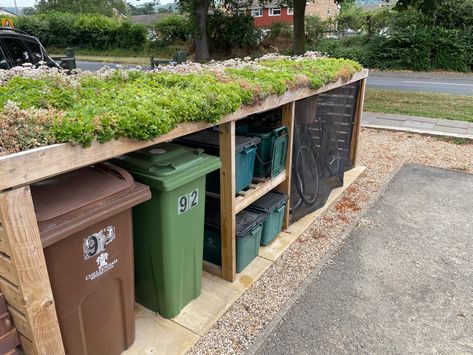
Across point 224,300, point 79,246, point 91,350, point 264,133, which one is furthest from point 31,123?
point 264,133

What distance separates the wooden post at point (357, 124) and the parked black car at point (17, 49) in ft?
16.5

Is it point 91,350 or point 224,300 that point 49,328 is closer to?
point 91,350

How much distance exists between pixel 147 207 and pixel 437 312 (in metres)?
2.38

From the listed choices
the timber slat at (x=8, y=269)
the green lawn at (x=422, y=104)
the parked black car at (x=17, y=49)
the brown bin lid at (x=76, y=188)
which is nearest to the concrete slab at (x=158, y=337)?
the timber slat at (x=8, y=269)

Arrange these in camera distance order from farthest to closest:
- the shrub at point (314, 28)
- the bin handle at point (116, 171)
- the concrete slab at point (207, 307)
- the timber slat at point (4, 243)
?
the shrub at point (314, 28) → the concrete slab at point (207, 307) → the bin handle at point (116, 171) → the timber slat at point (4, 243)

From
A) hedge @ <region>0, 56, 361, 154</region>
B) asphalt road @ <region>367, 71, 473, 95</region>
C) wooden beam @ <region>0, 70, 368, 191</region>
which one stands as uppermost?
hedge @ <region>0, 56, 361, 154</region>

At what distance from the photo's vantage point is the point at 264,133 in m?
3.58

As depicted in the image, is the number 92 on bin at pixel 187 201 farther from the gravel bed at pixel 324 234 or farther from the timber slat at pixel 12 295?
the timber slat at pixel 12 295

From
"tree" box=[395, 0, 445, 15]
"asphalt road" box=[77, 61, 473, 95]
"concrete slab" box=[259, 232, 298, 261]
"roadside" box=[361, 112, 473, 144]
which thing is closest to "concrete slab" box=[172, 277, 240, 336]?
"concrete slab" box=[259, 232, 298, 261]

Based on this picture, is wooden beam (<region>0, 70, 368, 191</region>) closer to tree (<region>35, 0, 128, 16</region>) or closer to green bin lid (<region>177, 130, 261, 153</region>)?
green bin lid (<region>177, 130, 261, 153</region>)

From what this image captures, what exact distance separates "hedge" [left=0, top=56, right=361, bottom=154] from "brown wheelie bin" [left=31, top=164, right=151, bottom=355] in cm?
35

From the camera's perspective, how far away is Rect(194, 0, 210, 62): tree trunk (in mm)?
23578

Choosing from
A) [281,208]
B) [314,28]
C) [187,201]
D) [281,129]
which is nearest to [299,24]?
[314,28]

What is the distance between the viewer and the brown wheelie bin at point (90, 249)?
6.06ft
